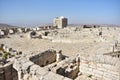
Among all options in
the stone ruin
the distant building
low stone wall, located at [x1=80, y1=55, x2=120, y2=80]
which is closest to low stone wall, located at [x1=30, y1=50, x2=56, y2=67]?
the stone ruin

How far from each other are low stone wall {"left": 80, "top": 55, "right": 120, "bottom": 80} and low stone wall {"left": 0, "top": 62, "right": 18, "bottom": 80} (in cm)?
356

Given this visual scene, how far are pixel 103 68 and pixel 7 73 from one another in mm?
4676

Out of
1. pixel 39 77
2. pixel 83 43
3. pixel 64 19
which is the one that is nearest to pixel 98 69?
pixel 39 77

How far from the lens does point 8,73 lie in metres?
7.86

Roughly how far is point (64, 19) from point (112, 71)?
137 feet

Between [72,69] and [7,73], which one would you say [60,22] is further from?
[72,69]

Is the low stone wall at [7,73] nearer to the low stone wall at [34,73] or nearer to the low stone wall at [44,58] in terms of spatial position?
the low stone wall at [44,58]

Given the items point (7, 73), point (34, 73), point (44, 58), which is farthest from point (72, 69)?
point (7, 73)

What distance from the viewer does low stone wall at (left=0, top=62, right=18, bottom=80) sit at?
757 centimetres

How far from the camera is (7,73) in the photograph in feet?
25.6

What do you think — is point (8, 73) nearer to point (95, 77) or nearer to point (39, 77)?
point (39, 77)

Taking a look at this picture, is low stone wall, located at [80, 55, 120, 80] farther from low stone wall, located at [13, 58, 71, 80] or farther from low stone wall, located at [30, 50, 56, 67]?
low stone wall, located at [30, 50, 56, 67]

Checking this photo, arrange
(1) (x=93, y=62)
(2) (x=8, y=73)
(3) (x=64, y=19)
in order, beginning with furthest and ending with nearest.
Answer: (3) (x=64, y=19) < (2) (x=8, y=73) < (1) (x=93, y=62)

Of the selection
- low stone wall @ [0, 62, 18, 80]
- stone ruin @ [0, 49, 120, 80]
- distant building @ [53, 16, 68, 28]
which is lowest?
low stone wall @ [0, 62, 18, 80]
